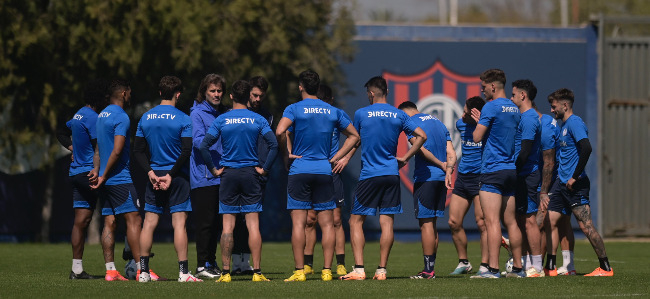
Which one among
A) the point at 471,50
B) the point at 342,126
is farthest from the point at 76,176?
the point at 471,50

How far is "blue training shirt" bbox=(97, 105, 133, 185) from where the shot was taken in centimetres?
1195

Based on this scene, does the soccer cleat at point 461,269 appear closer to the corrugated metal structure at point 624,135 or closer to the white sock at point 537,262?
the white sock at point 537,262

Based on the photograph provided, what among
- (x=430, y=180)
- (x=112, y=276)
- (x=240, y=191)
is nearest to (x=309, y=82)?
(x=240, y=191)

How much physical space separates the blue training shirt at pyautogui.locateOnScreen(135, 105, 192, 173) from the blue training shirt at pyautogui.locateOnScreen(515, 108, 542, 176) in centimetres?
376

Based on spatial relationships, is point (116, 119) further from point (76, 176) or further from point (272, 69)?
point (272, 69)

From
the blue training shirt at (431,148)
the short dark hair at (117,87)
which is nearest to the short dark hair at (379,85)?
the blue training shirt at (431,148)

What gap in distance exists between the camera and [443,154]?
1322 centimetres

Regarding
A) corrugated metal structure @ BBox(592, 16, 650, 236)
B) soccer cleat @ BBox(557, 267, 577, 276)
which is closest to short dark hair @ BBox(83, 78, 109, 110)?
soccer cleat @ BBox(557, 267, 577, 276)

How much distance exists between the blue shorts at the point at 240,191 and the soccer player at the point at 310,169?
0.40 meters

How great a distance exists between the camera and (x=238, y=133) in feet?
37.9

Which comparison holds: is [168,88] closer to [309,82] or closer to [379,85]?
[309,82]

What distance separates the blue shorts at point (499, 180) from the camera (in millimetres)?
11961

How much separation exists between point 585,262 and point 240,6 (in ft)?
33.4

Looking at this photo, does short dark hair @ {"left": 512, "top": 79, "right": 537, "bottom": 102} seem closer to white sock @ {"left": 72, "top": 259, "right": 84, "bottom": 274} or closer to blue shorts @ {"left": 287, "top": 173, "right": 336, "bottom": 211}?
blue shorts @ {"left": 287, "top": 173, "right": 336, "bottom": 211}
